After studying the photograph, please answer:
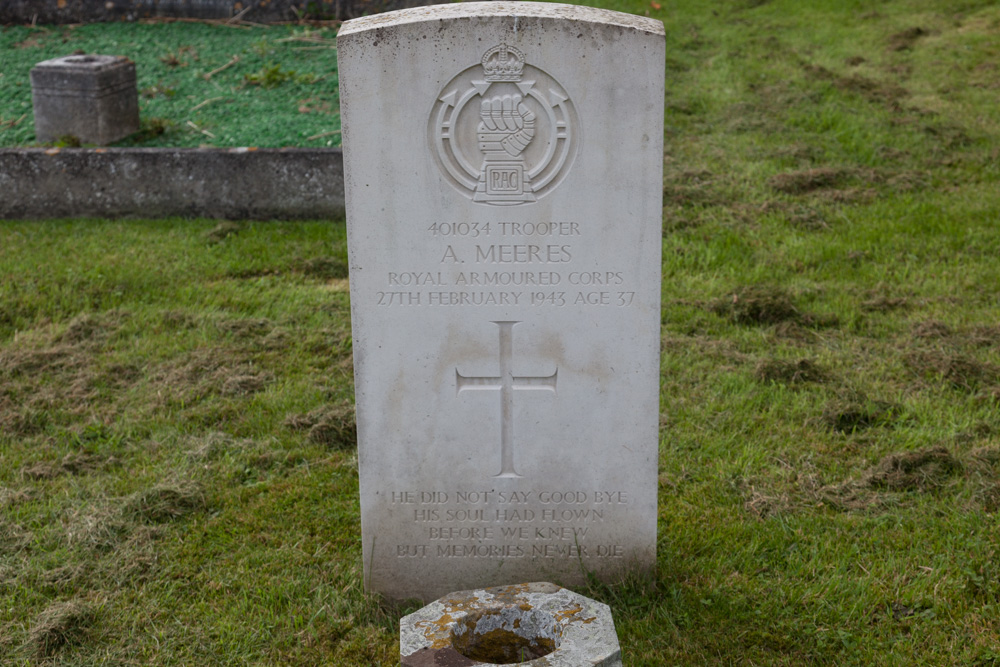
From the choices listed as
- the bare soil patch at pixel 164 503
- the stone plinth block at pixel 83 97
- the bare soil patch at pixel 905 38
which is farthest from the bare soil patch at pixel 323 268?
the bare soil patch at pixel 905 38

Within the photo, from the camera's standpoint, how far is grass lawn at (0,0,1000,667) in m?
3.78

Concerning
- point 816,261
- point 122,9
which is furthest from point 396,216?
point 122,9

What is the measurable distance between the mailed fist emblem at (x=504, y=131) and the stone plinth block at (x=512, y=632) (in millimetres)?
1406

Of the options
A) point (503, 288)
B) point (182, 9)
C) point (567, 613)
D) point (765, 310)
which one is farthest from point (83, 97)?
point (567, 613)

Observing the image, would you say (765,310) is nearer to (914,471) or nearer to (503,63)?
(914,471)

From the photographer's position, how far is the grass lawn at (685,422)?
3779 mm

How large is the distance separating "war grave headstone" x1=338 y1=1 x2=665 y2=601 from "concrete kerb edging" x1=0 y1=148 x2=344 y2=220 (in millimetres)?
4471

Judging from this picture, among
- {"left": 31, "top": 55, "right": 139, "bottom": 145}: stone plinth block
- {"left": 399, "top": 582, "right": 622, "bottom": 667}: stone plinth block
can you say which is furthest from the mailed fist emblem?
{"left": 31, "top": 55, "right": 139, "bottom": 145}: stone plinth block

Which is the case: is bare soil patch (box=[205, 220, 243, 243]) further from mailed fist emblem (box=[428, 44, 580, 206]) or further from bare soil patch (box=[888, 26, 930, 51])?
bare soil patch (box=[888, 26, 930, 51])

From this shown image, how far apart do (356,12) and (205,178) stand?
478 cm

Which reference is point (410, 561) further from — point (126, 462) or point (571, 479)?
point (126, 462)

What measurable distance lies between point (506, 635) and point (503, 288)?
1288 mm

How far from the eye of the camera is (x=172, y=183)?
805 cm

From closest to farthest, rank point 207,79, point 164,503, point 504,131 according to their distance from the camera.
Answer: point 504,131
point 164,503
point 207,79
